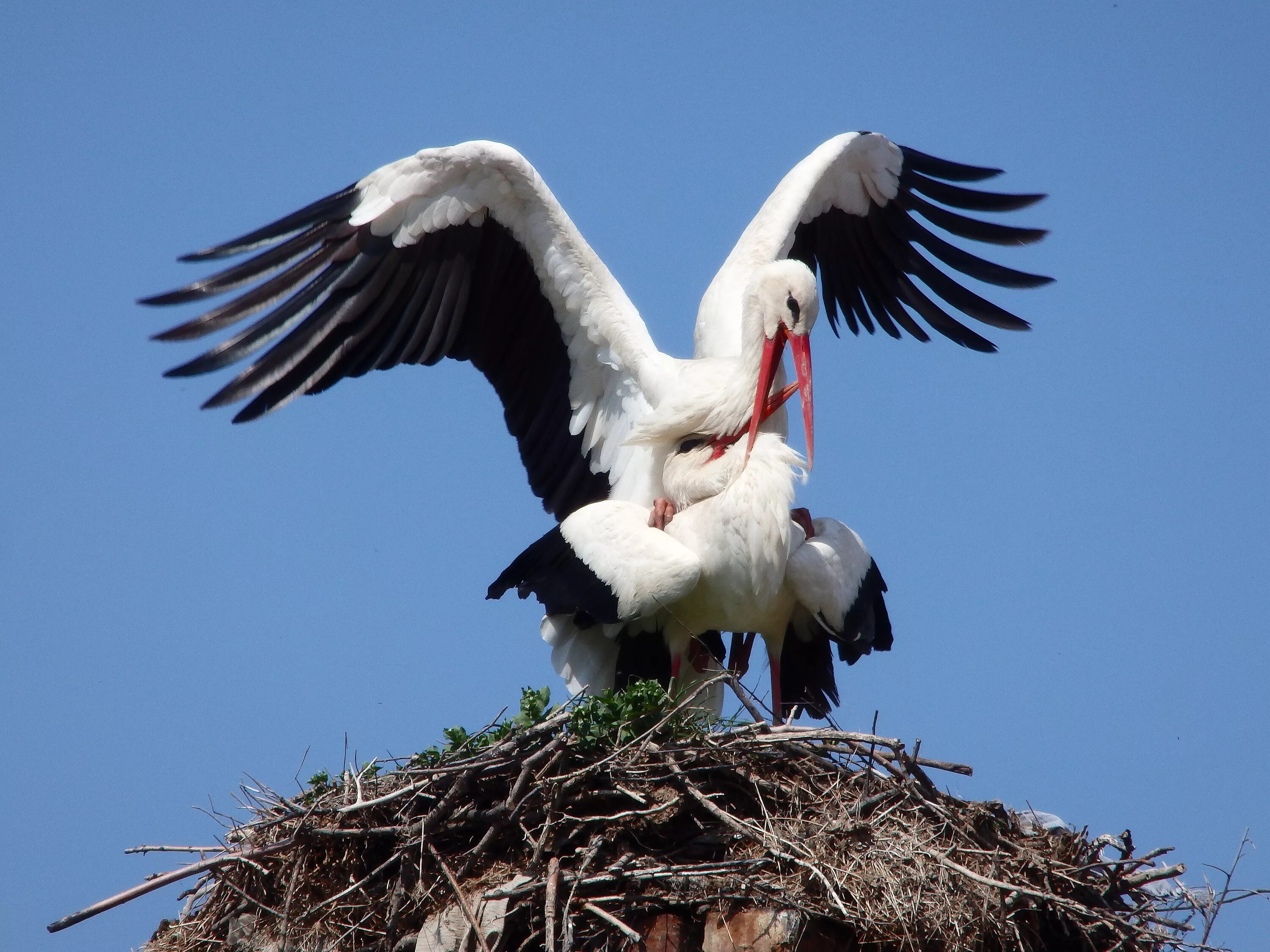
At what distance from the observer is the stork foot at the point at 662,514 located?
6676mm

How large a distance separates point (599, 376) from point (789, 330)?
45.7 inches

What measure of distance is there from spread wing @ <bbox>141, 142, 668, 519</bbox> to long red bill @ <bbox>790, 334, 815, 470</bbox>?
2.48 feet

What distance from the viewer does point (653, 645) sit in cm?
688

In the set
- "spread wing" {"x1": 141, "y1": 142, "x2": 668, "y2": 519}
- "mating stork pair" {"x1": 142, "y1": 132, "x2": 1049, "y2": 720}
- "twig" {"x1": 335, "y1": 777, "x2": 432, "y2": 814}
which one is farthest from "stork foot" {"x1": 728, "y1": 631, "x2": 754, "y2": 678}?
"twig" {"x1": 335, "y1": 777, "x2": 432, "y2": 814}

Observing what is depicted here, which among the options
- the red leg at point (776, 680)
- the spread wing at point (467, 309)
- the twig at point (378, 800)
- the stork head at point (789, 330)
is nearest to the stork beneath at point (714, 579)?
the red leg at point (776, 680)

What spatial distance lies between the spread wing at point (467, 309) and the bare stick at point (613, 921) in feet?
8.25

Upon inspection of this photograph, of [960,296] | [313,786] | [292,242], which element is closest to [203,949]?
[313,786]

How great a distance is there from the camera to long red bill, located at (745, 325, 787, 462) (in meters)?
6.60

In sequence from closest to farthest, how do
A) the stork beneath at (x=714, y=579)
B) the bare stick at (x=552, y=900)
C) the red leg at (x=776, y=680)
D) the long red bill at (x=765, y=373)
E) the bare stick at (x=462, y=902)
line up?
1. the bare stick at (x=552, y=900)
2. the bare stick at (x=462, y=902)
3. the stork beneath at (x=714, y=579)
4. the long red bill at (x=765, y=373)
5. the red leg at (x=776, y=680)

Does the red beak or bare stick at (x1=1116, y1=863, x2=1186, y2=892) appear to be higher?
the red beak

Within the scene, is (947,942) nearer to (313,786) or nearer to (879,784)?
(879,784)

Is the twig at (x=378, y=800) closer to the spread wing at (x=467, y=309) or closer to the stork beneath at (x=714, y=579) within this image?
the stork beneath at (x=714, y=579)

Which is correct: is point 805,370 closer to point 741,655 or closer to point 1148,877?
point 741,655

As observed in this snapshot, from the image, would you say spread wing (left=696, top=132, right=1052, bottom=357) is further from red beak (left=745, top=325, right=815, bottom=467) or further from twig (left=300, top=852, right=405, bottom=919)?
twig (left=300, top=852, right=405, bottom=919)
